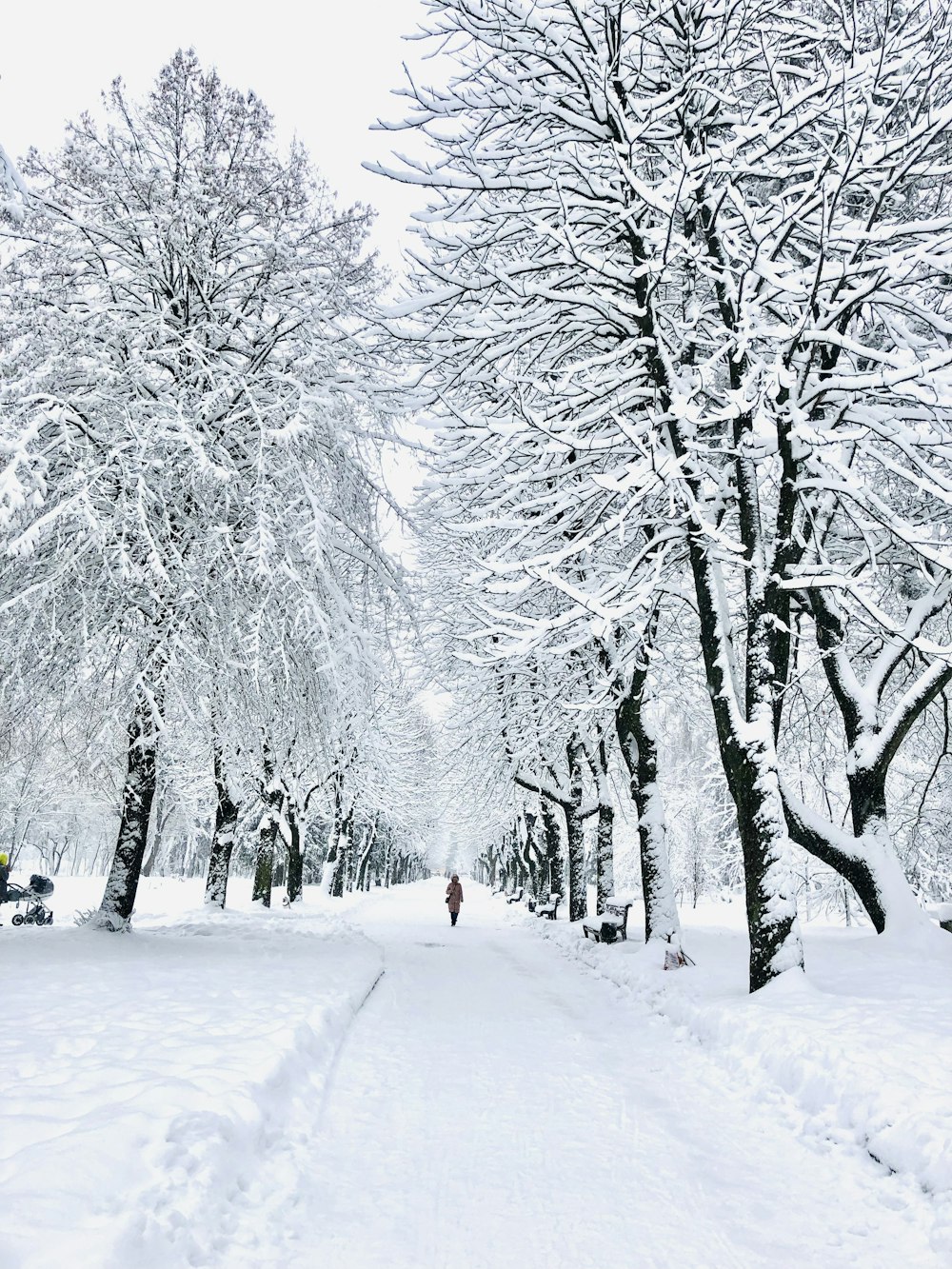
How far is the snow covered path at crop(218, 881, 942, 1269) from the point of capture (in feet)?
10.3

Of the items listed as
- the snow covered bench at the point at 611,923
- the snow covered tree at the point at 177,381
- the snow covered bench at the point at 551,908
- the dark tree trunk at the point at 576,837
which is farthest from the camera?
the snow covered bench at the point at 551,908

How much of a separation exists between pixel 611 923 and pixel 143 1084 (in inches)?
410

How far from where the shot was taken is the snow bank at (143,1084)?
8.96 ft

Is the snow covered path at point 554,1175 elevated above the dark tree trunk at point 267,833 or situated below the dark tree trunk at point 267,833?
below

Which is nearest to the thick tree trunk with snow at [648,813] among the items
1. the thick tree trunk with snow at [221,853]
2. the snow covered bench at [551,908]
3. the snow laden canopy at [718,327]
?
the snow laden canopy at [718,327]

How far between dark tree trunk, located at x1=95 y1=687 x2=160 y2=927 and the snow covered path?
17.5 feet

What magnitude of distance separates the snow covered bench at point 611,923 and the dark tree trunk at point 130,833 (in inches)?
305

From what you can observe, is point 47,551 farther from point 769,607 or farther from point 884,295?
point 884,295

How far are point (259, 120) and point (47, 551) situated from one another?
6.30 m

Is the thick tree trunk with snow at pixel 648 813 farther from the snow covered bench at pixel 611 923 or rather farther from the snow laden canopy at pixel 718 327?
the snow laden canopy at pixel 718 327

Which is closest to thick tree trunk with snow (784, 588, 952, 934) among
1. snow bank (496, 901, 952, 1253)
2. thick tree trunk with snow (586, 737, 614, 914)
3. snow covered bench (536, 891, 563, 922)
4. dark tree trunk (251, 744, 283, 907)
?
snow bank (496, 901, 952, 1253)

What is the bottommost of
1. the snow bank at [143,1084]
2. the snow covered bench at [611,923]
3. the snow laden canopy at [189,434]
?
the snow bank at [143,1084]

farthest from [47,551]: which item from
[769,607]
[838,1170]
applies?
[838,1170]

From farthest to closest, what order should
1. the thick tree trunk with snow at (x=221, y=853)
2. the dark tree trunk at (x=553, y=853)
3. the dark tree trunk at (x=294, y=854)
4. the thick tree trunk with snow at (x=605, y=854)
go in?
the dark tree trunk at (x=294, y=854)
the dark tree trunk at (x=553, y=853)
the thick tree trunk with snow at (x=221, y=853)
the thick tree trunk with snow at (x=605, y=854)
